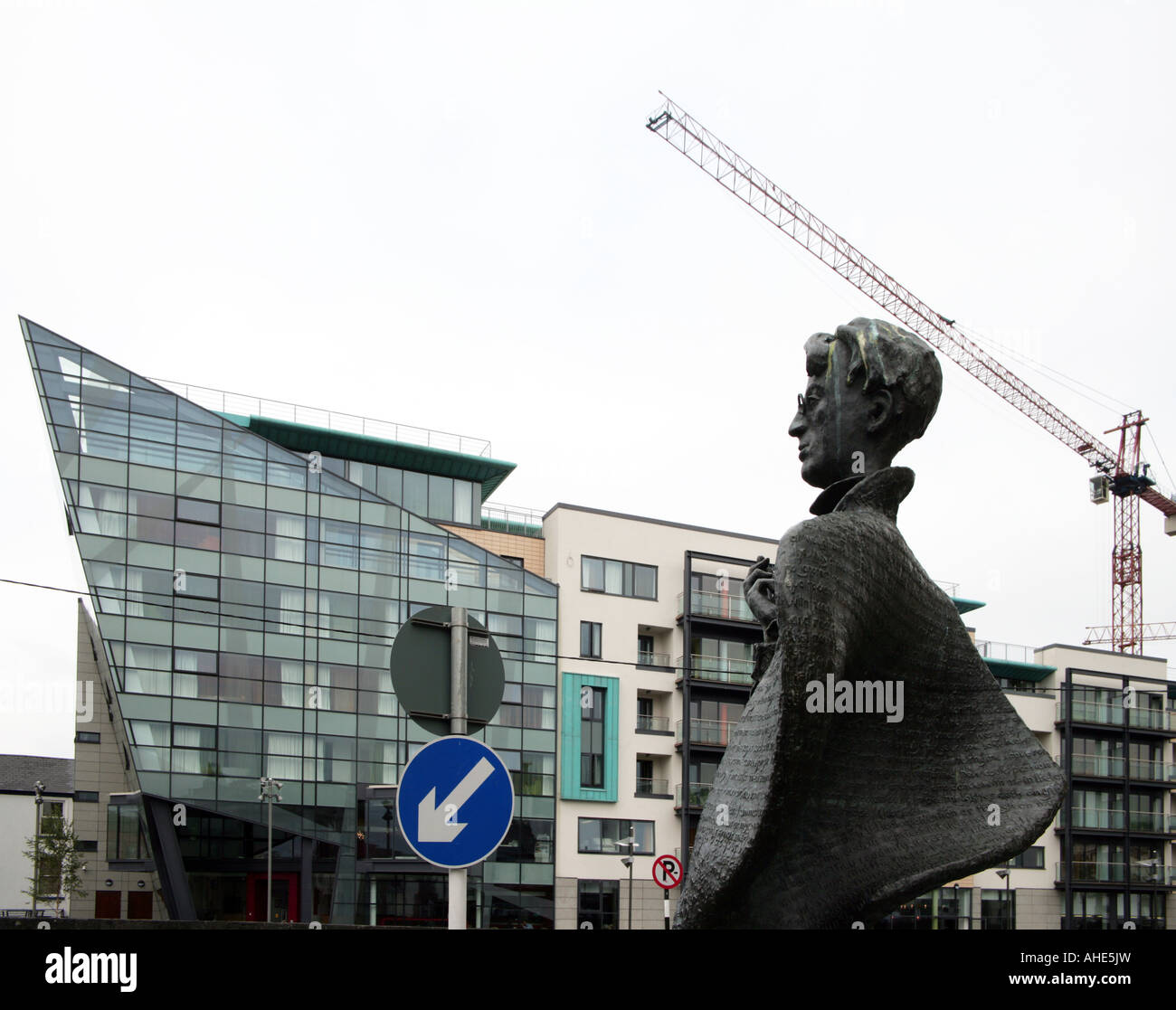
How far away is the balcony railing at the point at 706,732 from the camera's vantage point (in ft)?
148

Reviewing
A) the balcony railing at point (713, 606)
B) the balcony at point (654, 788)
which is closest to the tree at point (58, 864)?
the balcony at point (654, 788)

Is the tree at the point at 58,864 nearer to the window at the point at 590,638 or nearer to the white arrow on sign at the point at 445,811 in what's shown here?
the window at the point at 590,638

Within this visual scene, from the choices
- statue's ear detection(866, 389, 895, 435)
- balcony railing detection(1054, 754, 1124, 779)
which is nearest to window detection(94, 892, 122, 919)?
balcony railing detection(1054, 754, 1124, 779)

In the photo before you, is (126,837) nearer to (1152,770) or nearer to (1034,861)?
(1034,861)

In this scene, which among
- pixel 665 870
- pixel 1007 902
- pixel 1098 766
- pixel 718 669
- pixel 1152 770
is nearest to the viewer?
pixel 665 870

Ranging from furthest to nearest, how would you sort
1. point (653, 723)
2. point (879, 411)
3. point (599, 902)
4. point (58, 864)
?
point (653, 723) < point (58, 864) < point (599, 902) < point (879, 411)

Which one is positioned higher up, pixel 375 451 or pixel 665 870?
pixel 375 451

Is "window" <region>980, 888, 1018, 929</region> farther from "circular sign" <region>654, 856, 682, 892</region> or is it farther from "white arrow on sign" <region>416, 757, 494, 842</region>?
"white arrow on sign" <region>416, 757, 494, 842</region>

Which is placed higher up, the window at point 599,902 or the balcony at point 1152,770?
the balcony at point 1152,770

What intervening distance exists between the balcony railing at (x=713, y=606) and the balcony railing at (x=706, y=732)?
4023 millimetres

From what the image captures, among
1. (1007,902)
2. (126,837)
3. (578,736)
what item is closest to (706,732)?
(578,736)

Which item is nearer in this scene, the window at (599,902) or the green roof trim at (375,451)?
the window at (599,902)

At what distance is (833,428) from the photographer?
19.6 feet

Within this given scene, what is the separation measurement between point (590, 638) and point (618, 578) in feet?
8.82
